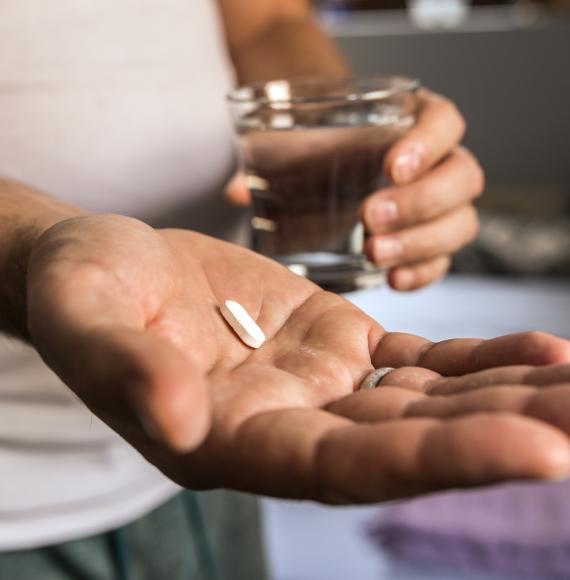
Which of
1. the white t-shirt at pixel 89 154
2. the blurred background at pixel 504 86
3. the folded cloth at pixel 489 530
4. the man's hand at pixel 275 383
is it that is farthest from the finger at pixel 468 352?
the blurred background at pixel 504 86

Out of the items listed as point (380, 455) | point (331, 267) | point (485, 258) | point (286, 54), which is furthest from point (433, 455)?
point (485, 258)

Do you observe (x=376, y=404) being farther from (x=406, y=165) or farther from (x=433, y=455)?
(x=406, y=165)

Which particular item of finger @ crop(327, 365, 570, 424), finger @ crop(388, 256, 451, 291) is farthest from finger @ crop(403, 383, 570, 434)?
finger @ crop(388, 256, 451, 291)

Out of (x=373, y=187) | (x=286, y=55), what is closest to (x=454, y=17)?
(x=286, y=55)

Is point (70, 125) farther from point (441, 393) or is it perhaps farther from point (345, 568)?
point (345, 568)

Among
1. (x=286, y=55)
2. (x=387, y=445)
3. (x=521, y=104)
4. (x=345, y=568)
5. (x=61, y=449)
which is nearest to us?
(x=387, y=445)

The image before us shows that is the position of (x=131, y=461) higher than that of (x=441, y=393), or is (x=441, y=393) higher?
(x=441, y=393)

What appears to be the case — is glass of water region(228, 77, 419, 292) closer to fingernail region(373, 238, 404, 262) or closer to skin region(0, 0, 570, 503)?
fingernail region(373, 238, 404, 262)

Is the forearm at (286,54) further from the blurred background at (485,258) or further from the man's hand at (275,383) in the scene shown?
the man's hand at (275,383)
